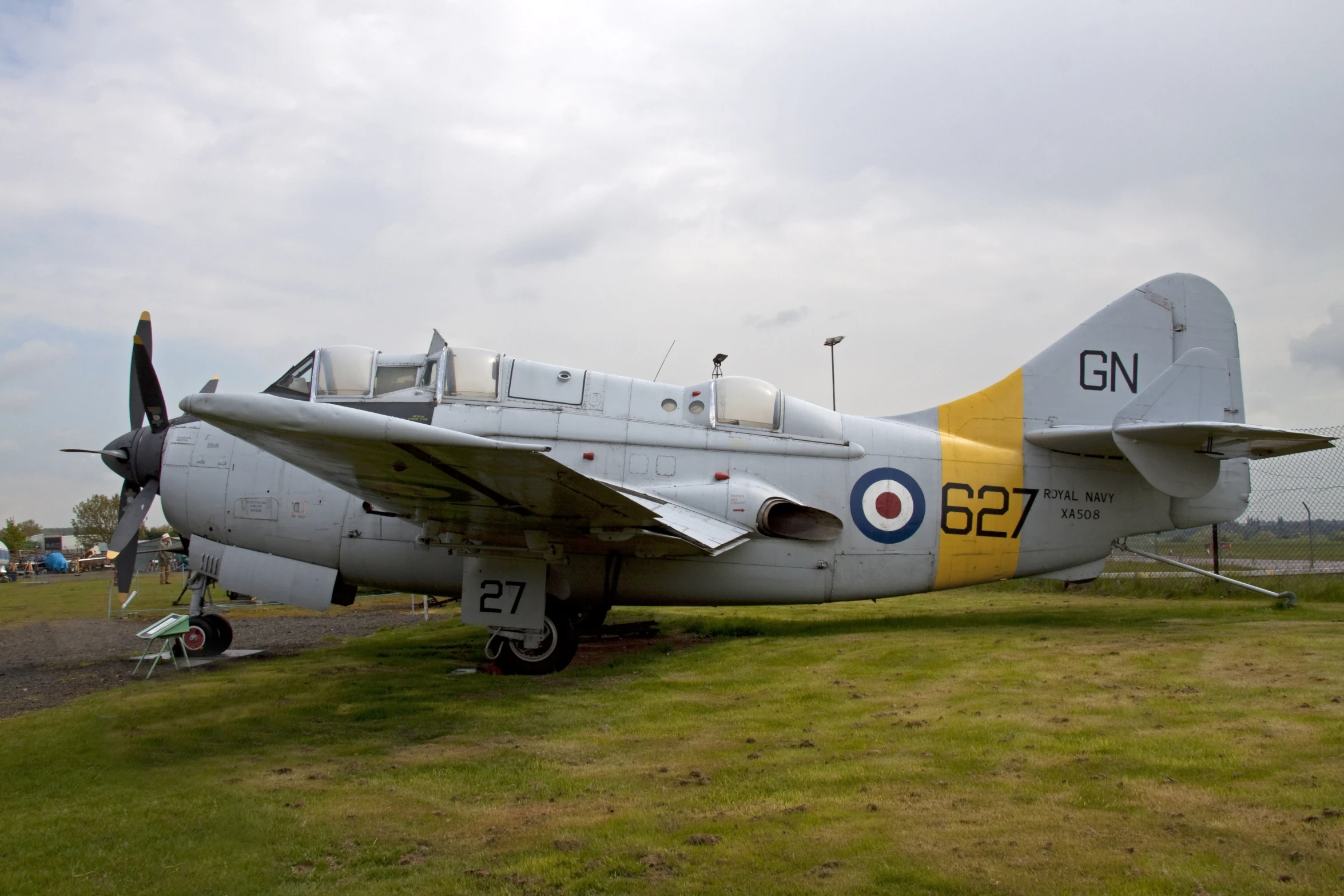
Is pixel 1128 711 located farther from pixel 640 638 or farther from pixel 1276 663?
pixel 640 638

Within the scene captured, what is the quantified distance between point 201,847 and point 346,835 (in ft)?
2.02

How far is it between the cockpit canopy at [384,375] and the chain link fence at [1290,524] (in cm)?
953

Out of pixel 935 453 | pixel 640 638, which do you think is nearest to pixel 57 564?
pixel 640 638

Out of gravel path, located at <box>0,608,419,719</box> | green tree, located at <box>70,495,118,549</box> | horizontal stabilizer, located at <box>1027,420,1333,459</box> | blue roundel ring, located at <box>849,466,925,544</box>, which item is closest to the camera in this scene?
gravel path, located at <box>0,608,419,719</box>

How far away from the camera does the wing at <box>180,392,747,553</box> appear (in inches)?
203

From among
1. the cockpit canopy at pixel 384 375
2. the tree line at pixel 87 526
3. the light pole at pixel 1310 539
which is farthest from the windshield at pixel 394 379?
the tree line at pixel 87 526

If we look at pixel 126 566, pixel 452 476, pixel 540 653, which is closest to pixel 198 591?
pixel 126 566

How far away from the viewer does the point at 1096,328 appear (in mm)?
10672

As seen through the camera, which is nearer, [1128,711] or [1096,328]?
[1128,711]

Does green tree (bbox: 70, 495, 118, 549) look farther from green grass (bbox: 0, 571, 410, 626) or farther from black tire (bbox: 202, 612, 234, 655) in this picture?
black tire (bbox: 202, 612, 234, 655)

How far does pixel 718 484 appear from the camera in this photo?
9.12m

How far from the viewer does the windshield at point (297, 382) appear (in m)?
9.32

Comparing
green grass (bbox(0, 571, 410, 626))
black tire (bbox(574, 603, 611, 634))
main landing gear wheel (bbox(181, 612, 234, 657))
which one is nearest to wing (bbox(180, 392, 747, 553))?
black tire (bbox(574, 603, 611, 634))

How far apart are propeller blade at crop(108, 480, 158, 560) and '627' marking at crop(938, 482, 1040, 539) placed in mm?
9110
